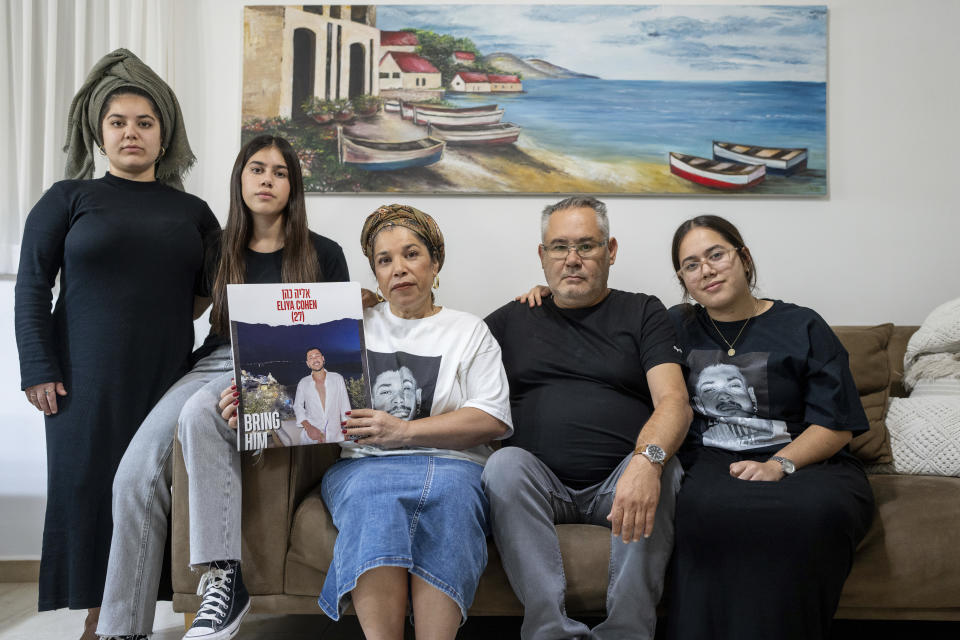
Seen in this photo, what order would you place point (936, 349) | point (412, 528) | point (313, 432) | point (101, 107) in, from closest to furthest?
point (412, 528)
point (313, 432)
point (101, 107)
point (936, 349)

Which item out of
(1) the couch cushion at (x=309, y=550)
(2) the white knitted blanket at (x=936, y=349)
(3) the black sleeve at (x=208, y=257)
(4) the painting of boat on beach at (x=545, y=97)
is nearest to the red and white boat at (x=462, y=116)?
(4) the painting of boat on beach at (x=545, y=97)

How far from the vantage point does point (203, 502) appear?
57.6 inches

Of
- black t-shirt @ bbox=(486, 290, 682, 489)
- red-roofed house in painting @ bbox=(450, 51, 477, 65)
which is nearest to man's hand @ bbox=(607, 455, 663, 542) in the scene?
black t-shirt @ bbox=(486, 290, 682, 489)

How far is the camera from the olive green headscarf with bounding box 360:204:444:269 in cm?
171

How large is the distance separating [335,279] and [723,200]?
144 cm

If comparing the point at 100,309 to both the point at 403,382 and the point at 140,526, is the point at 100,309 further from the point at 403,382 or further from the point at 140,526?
the point at 403,382

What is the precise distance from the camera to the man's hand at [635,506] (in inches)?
56.3

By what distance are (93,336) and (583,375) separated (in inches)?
49.9

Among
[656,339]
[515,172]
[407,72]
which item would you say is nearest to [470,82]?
[407,72]

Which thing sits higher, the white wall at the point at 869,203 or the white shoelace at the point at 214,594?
the white wall at the point at 869,203

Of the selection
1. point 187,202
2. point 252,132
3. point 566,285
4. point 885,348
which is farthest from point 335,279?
point 885,348

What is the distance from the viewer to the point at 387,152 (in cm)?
246

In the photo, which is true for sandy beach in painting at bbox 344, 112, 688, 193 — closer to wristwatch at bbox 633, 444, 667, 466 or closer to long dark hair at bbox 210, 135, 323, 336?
long dark hair at bbox 210, 135, 323, 336

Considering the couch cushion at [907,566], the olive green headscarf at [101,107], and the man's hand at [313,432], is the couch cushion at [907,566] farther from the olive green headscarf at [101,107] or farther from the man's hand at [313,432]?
the olive green headscarf at [101,107]
